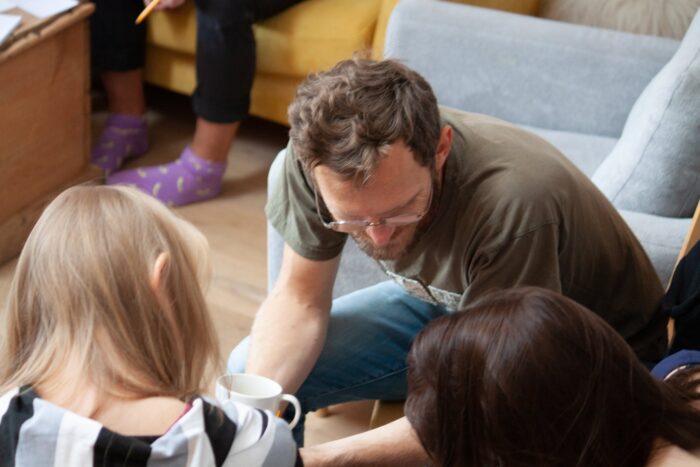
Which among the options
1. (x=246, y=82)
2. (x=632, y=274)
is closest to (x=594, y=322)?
(x=632, y=274)

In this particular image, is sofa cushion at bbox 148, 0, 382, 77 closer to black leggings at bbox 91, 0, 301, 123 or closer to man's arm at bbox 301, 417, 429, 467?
black leggings at bbox 91, 0, 301, 123

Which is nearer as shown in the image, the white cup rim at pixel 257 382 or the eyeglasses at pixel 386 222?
the white cup rim at pixel 257 382

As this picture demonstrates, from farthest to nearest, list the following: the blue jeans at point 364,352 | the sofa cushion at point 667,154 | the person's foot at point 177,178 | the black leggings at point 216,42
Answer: the person's foot at point 177,178 → the black leggings at point 216,42 → the sofa cushion at point 667,154 → the blue jeans at point 364,352

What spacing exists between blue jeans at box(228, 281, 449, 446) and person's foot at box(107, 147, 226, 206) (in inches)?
40.3

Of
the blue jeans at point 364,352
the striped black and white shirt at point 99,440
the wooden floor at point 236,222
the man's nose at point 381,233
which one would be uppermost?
the man's nose at point 381,233

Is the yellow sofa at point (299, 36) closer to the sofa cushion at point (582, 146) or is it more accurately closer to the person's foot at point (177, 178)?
the person's foot at point (177, 178)

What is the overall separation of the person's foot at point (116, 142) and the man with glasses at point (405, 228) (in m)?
1.21

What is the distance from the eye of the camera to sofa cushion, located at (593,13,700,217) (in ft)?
5.73

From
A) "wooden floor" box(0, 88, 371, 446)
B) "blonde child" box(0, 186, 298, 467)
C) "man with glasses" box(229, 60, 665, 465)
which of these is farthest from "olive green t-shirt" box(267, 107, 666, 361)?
"wooden floor" box(0, 88, 371, 446)

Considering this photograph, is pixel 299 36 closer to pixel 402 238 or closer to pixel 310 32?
pixel 310 32

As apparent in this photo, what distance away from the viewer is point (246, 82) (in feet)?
8.22

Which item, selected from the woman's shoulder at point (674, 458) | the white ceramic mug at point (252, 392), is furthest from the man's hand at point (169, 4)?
the woman's shoulder at point (674, 458)

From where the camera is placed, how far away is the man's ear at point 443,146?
1310 mm

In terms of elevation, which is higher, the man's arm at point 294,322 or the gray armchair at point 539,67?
the gray armchair at point 539,67
